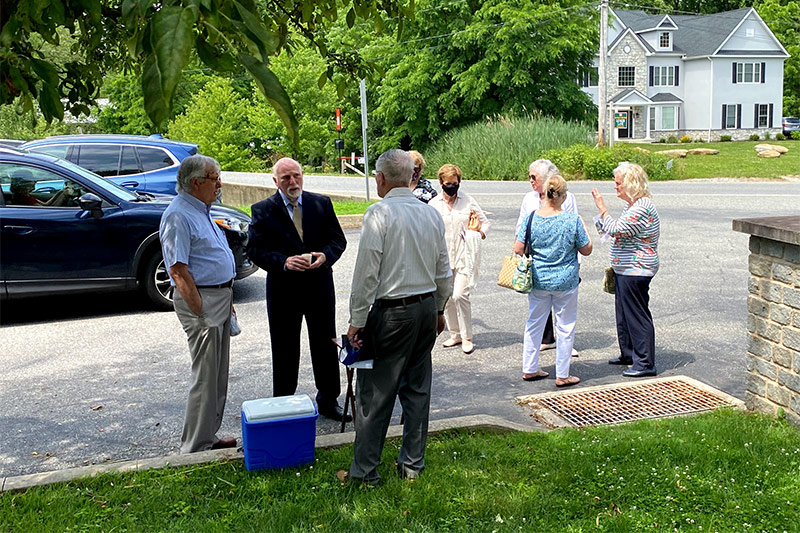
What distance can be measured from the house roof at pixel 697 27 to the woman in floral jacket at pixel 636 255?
193ft

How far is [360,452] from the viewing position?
467 centimetres

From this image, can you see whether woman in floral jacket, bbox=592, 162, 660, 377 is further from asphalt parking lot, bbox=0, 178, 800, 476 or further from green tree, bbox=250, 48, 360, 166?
green tree, bbox=250, 48, 360, 166

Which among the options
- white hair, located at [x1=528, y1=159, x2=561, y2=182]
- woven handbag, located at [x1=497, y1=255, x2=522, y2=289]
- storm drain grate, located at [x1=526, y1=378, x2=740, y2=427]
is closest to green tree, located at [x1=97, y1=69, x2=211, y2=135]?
woven handbag, located at [x1=497, y1=255, x2=522, y2=289]

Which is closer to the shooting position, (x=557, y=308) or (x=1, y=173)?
(x=557, y=308)

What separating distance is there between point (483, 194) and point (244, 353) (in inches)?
674

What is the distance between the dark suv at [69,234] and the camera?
9.46m

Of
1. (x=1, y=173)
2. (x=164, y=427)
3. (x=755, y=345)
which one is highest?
(x=1, y=173)

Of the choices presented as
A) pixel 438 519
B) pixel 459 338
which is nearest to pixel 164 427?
pixel 438 519

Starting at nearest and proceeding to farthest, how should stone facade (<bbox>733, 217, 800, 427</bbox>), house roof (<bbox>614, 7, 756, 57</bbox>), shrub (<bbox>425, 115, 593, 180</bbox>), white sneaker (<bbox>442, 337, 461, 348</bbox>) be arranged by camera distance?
stone facade (<bbox>733, 217, 800, 427</bbox>)
white sneaker (<bbox>442, 337, 461, 348</bbox>)
shrub (<bbox>425, 115, 593, 180</bbox>)
house roof (<bbox>614, 7, 756, 57</bbox>)

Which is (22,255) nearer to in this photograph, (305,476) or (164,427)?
(164,427)

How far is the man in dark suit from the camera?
5.93m

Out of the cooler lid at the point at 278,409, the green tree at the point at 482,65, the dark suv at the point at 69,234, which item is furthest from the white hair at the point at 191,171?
the green tree at the point at 482,65

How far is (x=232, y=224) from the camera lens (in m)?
10.5

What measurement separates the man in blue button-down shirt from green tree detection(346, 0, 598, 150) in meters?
36.2
